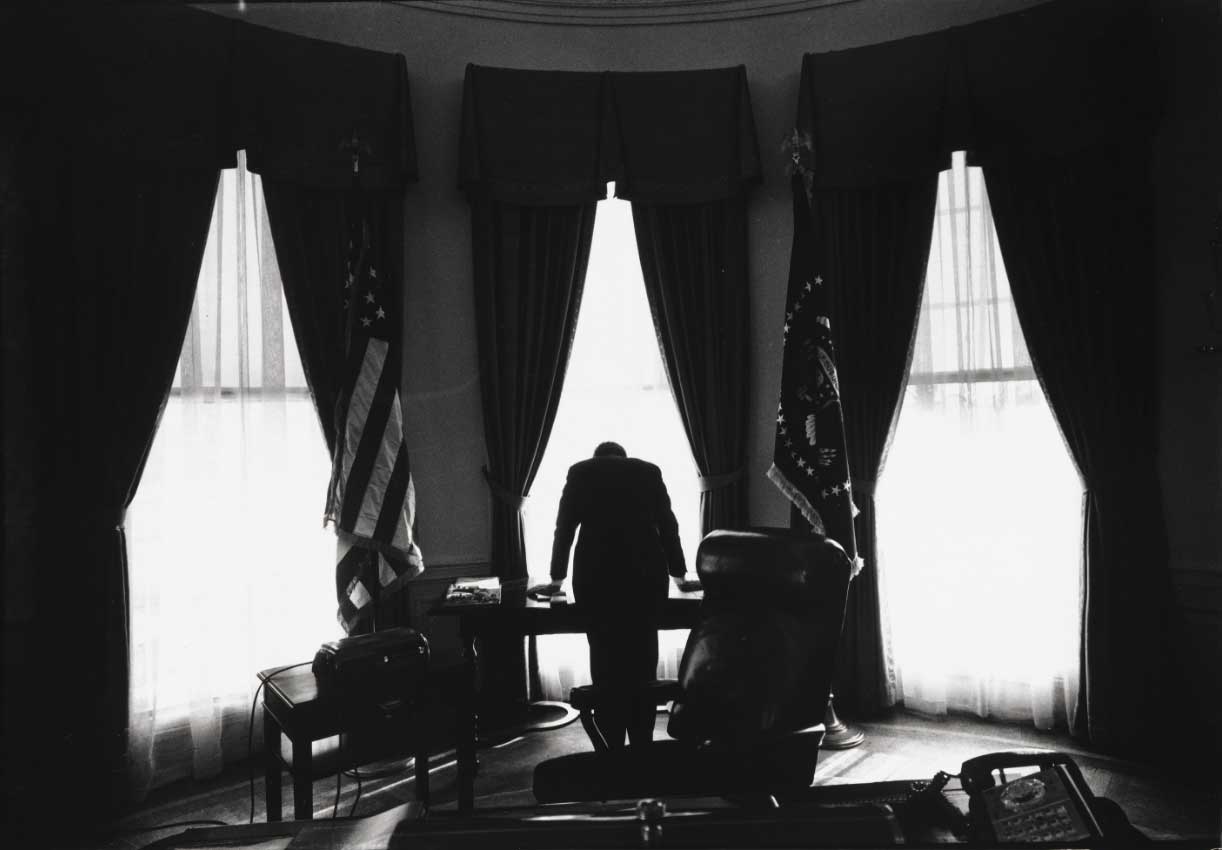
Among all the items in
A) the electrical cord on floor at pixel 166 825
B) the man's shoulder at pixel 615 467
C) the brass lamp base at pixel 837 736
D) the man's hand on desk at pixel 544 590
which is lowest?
the electrical cord on floor at pixel 166 825

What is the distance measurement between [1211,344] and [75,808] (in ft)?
17.3

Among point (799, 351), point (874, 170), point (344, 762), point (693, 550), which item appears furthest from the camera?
point (693, 550)

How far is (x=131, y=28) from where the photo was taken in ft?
12.2

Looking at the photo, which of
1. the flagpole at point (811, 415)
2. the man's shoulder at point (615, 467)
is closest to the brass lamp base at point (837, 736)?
the flagpole at point (811, 415)

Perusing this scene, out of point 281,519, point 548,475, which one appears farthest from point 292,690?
point 548,475

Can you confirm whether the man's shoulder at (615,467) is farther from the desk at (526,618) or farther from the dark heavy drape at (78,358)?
the dark heavy drape at (78,358)

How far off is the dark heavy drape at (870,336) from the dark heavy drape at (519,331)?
4.51 ft

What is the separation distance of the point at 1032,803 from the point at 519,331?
3.54 metres

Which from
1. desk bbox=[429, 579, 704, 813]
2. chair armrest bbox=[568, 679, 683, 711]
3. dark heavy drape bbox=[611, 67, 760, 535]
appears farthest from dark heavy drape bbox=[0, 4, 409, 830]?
dark heavy drape bbox=[611, 67, 760, 535]

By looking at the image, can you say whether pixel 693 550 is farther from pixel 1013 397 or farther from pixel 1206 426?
pixel 1206 426

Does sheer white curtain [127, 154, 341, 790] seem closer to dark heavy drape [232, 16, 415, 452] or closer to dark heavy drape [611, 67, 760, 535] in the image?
dark heavy drape [232, 16, 415, 452]

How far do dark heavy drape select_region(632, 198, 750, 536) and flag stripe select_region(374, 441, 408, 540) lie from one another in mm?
1523

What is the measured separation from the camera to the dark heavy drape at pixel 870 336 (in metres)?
4.21

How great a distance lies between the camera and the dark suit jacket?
132 inches
